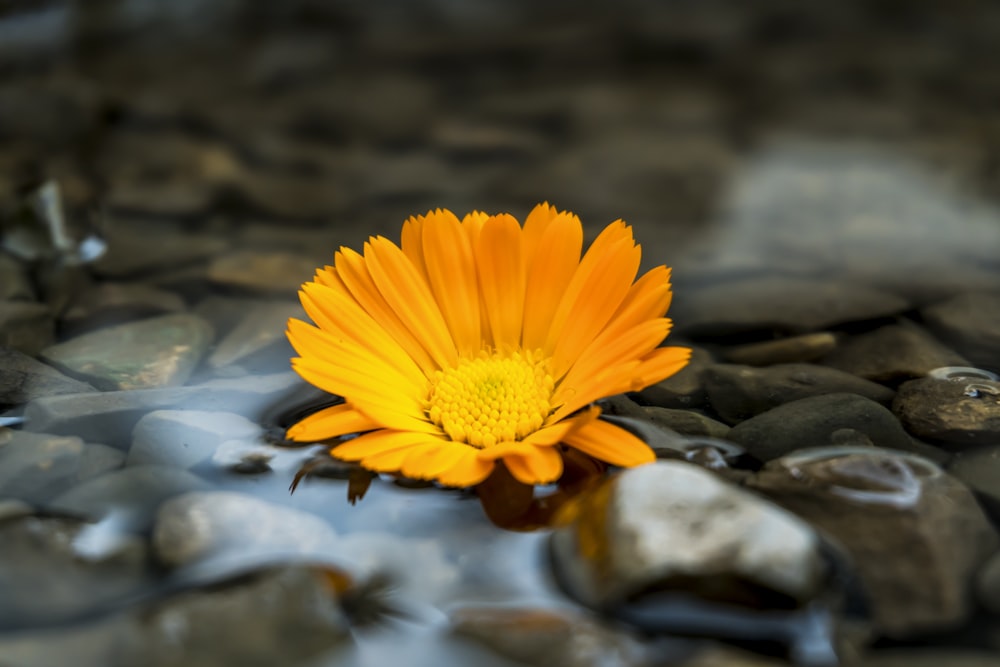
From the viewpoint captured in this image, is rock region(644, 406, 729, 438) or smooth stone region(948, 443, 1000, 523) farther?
rock region(644, 406, 729, 438)

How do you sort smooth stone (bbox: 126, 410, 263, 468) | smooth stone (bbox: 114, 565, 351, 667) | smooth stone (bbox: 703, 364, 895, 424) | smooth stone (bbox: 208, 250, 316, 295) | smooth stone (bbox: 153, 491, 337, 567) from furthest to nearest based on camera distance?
smooth stone (bbox: 208, 250, 316, 295)
smooth stone (bbox: 703, 364, 895, 424)
smooth stone (bbox: 126, 410, 263, 468)
smooth stone (bbox: 153, 491, 337, 567)
smooth stone (bbox: 114, 565, 351, 667)

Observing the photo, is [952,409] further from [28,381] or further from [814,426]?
[28,381]

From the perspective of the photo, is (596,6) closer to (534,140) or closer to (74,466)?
(534,140)

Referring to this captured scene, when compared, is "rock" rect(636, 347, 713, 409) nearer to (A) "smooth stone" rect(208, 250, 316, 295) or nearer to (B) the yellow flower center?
(B) the yellow flower center

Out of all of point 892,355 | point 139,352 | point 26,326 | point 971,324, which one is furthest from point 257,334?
point 971,324

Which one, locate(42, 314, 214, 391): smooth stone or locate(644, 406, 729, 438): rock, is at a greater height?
locate(42, 314, 214, 391): smooth stone

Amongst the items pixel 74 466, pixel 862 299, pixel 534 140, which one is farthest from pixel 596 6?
pixel 74 466

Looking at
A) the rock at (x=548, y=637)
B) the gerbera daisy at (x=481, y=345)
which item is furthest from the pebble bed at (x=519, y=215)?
the gerbera daisy at (x=481, y=345)

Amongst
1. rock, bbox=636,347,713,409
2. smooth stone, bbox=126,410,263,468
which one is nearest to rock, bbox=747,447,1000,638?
rock, bbox=636,347,713,409

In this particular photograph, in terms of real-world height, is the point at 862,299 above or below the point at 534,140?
below
